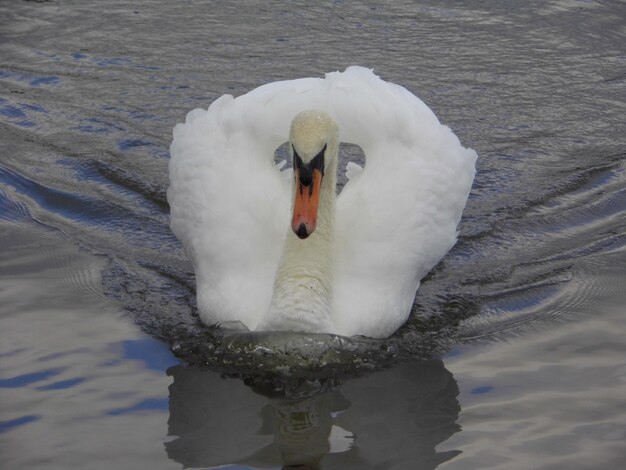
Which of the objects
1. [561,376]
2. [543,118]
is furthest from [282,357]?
[543,118]

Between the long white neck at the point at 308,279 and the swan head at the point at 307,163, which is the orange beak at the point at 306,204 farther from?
the long white neck at the point at 308,279

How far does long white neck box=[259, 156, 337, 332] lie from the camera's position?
21.0 feet

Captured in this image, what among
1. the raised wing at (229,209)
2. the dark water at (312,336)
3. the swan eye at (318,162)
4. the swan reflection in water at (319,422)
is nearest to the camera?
the swan reflection in water at (319,422)

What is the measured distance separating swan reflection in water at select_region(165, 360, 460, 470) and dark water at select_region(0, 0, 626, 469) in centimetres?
1

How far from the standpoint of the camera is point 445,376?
6.32 m

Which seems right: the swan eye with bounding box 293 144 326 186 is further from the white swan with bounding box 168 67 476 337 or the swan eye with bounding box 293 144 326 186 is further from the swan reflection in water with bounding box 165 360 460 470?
the swan reflection in water with bounding box 165 360 460 470

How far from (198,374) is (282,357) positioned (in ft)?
1.48

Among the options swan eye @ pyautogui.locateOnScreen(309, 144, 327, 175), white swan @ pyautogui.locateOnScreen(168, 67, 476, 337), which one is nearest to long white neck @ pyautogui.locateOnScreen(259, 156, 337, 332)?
white swan @ pyautogui.locateOnScreen(168, 67, 476, 337)

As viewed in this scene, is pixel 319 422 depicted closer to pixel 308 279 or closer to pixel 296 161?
pixel 308 279

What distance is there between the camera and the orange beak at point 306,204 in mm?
6133

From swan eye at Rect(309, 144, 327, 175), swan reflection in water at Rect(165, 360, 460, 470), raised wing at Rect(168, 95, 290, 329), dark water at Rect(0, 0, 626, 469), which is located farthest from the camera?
raised wing at Rect(168, 95, 290, 329)

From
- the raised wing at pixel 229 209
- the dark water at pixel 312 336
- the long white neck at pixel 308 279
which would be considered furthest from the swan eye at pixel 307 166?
the dark water at pixel 312 336

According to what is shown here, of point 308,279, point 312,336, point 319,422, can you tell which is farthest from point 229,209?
point 319,422

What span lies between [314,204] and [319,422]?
1113mm
